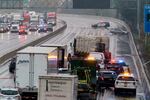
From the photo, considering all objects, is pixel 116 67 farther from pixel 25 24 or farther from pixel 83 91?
pixel 25 24

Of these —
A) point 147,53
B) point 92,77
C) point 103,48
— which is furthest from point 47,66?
point 147,53

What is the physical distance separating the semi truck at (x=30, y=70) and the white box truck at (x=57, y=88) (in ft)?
18.1

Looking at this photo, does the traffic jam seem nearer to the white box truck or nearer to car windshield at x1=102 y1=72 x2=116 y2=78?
car windshield at x1=102 y1=72 x2=116 y2=78

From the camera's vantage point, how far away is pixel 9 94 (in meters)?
27.6

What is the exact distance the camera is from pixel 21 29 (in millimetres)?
110312


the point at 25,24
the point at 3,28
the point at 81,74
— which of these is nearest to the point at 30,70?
the point at 81,74

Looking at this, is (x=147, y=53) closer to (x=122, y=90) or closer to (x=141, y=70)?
(x=141, y=70)

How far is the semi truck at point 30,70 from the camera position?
29.8 metres

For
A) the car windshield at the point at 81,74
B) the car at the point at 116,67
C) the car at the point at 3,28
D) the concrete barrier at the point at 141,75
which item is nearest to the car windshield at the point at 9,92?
the car windshield at the point at 81,74

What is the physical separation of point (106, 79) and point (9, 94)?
11396 millimetres

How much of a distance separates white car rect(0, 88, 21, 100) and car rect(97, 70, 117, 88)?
34.4 ft

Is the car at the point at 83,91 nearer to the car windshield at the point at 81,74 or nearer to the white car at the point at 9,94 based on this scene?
the car windshield at the point at 81,74

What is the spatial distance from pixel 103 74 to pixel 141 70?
12.6 meters

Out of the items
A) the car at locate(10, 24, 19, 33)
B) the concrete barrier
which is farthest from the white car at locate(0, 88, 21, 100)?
the car at locate(10, 24, 19, 33)
